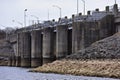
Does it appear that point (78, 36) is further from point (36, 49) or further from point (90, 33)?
point (36, 49)

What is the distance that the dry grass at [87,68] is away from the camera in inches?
2650

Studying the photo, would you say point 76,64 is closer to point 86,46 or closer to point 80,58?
point 80,58

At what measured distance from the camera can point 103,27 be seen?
308 ft

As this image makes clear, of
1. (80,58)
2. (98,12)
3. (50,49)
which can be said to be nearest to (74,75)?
(80,58)

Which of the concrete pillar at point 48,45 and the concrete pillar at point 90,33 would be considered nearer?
the concrete pillar at point 90,33

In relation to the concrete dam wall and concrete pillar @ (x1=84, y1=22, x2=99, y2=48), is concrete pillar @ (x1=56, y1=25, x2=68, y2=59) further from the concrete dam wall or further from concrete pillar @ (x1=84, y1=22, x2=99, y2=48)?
concrete pillar @ (x1=84, y1=22, x2=99, y2=48)

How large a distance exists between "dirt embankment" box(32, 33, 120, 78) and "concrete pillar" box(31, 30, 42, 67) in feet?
89.3

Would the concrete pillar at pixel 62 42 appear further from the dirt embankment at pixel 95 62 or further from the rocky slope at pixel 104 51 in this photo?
the rocky slope at pixel 104 51

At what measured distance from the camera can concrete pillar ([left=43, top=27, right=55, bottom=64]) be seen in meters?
108

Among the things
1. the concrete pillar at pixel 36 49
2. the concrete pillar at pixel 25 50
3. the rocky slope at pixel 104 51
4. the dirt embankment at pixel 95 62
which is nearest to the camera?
the dirt embankment at pixel 95 62

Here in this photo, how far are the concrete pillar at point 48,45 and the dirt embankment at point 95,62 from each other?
20576 millimetres

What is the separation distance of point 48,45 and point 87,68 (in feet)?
121

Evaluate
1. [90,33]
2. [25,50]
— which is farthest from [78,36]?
[25,50]

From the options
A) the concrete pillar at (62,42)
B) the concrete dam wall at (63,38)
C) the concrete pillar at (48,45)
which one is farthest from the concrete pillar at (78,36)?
the concrete pillar at (48,45)
